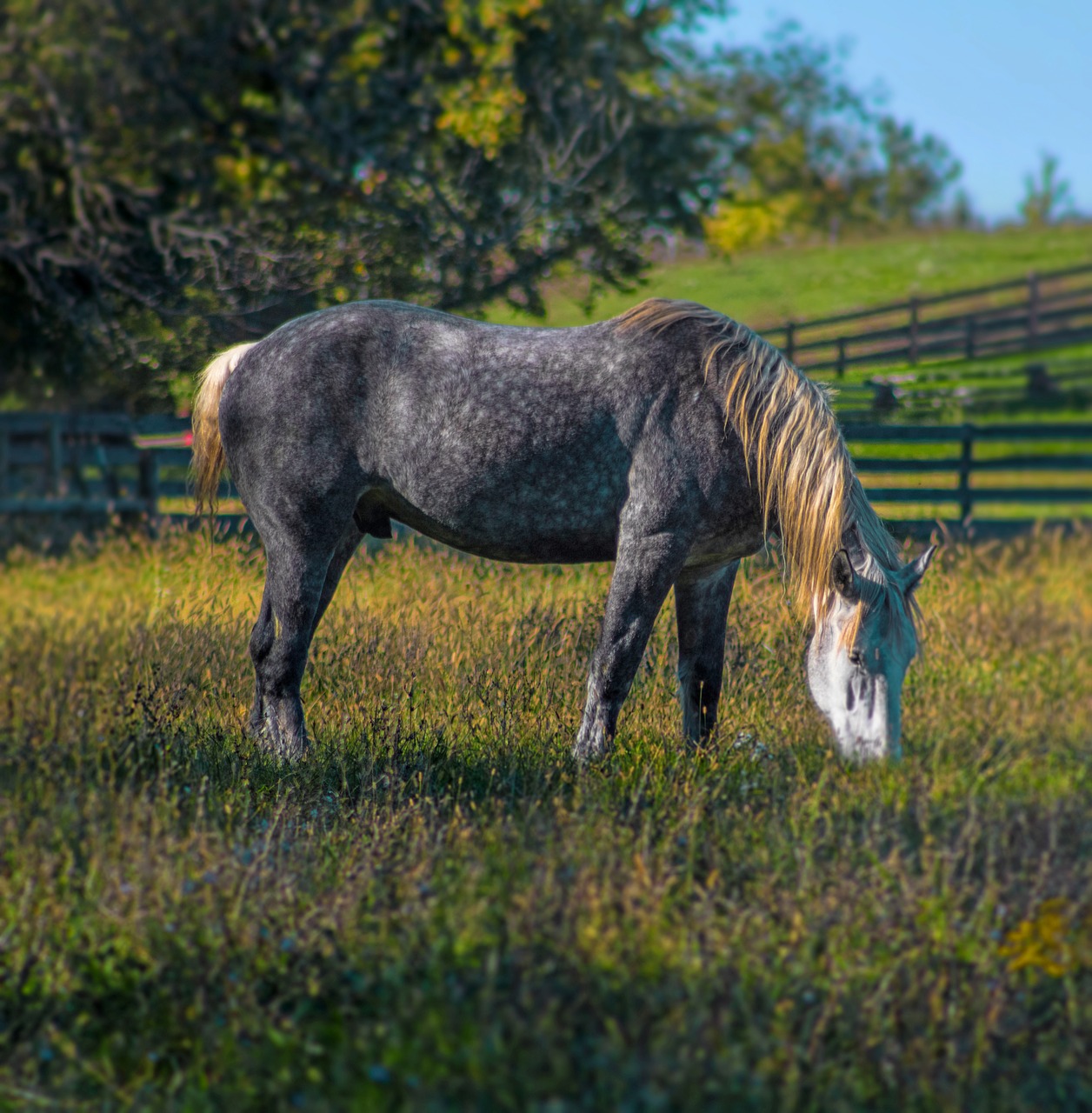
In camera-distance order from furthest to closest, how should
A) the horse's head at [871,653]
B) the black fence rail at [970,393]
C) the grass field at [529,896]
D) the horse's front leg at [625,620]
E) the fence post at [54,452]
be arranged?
the fence post at [54,452] < the black fence rail at [970,393] < the horse's front leg at [625,620] < the horse's head at [871,653] < the grass field at [529,896]

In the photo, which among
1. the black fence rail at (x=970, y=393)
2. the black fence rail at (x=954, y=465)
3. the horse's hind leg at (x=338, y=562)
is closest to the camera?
the horse's hind leg at (x=338, y=562)

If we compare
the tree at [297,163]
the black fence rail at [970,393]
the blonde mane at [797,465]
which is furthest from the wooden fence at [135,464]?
the blonde mane at [797,465]

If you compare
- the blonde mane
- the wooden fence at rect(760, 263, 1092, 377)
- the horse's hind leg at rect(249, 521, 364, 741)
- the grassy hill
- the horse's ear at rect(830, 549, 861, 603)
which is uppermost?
the grassy hill

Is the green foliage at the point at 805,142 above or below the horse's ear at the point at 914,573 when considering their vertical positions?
above

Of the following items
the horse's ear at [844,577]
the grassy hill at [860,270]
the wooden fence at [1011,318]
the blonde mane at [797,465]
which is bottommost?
the horse's ear at [844,577]

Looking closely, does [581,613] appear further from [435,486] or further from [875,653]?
[875,653]

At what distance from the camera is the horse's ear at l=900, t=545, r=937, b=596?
445cm

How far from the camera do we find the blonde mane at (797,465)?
459cm

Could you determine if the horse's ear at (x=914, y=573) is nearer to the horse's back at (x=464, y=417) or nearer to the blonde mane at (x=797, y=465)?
the blonde mane at (x=797, y=465)

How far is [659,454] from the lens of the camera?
15.6 ft

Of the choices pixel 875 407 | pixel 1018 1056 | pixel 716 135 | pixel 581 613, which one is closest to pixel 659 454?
pixel 581 613

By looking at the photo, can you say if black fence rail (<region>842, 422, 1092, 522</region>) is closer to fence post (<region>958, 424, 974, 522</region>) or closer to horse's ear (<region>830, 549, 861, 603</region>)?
fence post (<region>958, 424, 974, 522</region>)

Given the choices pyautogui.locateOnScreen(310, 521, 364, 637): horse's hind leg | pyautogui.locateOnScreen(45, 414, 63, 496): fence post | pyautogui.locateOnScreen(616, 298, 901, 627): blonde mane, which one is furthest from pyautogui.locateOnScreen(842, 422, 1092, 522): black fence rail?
pyautogui.locateOnScreen(45, 414, 63, 496): fence post

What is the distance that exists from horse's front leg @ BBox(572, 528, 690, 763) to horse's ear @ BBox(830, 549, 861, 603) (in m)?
0.65
